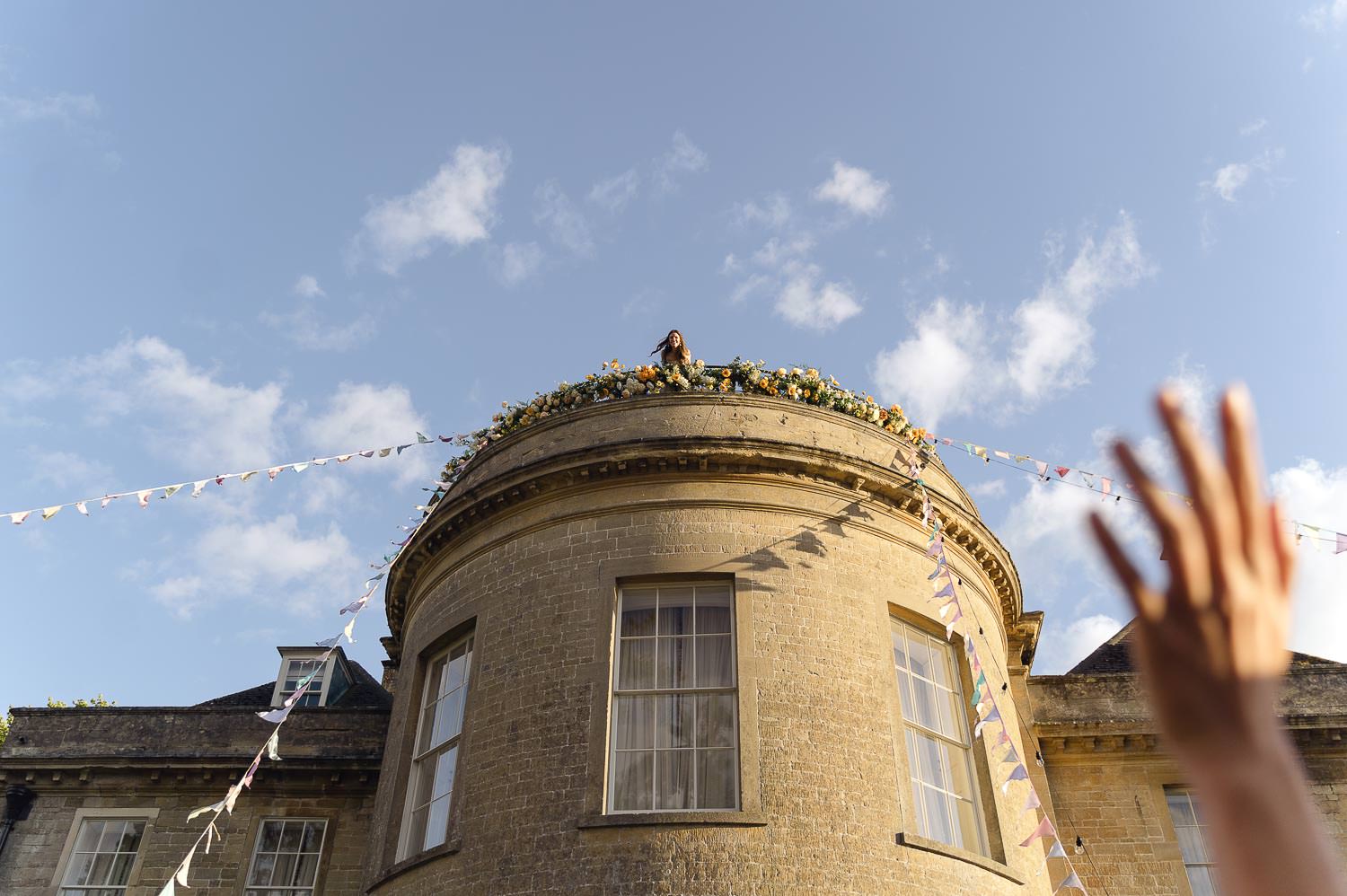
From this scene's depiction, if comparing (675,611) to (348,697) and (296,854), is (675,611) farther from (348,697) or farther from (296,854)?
(348,697)

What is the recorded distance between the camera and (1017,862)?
32.4 ft

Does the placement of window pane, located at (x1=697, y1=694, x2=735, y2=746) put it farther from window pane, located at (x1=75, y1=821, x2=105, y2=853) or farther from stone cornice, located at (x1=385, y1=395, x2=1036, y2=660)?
window pane, located at (x1=75, y1=821, x2=105, y2=853)

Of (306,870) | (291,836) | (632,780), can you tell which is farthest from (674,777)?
(291,836)

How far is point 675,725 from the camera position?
31.0 feet

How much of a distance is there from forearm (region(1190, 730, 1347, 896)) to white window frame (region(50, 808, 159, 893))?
585 inches

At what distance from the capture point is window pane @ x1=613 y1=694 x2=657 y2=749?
935cm

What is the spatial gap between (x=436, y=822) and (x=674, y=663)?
9.77 ft

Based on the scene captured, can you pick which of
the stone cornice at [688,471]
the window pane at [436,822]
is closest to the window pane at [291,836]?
the stone cornice at [688,471]

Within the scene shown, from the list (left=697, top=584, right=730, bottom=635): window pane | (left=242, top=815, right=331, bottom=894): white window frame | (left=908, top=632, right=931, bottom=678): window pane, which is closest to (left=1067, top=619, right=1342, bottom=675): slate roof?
(left=908, top=632, right=931, bottom=678): window pane

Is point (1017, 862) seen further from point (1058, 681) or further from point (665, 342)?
point (665, 342)

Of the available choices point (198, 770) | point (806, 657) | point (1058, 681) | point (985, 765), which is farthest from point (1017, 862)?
point (198, 770)

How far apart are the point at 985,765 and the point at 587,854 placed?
4349 mm

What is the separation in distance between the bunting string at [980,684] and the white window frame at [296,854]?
28.0ft

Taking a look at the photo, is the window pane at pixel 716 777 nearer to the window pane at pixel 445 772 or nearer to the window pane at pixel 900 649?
the window pane at pixel 900 649
